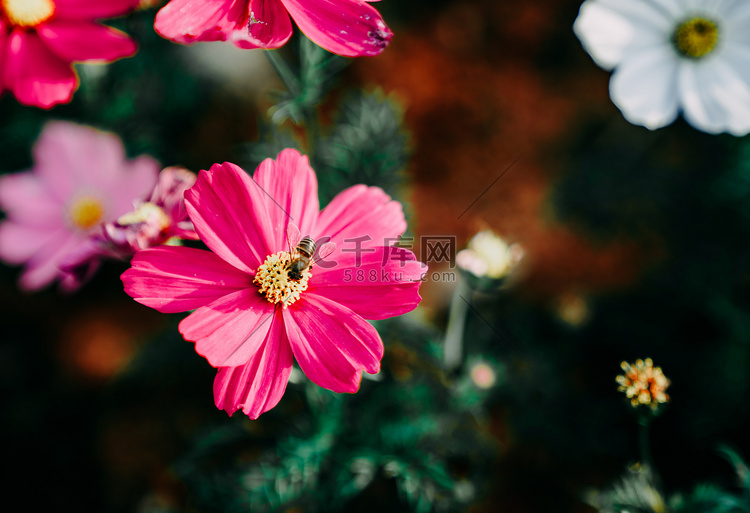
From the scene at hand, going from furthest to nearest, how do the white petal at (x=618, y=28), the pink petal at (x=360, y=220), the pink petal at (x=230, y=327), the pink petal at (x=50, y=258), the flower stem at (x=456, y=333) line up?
the flower stem at (x=456, y=333)
the pink petal at (x=50, y=258)
the white petal at (x=618, y=28)
the pink petal at (x=360, y=220)
the pink petal at (x=230, y=327)

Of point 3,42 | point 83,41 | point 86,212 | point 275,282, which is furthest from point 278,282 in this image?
point 86,212

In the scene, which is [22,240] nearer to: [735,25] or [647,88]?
[647,88]

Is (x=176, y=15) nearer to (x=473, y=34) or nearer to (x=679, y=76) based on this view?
(x=679, y=76)

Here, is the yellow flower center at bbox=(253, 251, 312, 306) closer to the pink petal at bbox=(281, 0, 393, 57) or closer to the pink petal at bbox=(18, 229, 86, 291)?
the pink petal at bbox=(281, 0, 393, 57)

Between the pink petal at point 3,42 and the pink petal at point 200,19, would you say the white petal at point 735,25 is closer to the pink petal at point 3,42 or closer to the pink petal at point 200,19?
the pink petal at point 200,19

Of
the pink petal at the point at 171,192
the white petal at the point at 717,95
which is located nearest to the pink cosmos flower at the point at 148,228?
the pink petal at the point at 171,192

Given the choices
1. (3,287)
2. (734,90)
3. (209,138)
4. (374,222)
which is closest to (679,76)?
(734,90)
